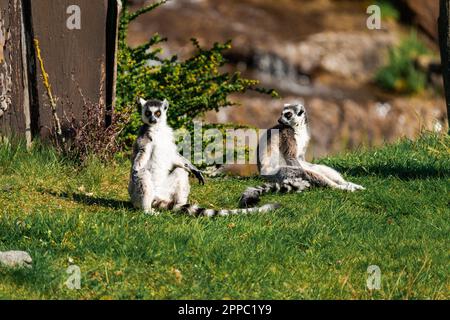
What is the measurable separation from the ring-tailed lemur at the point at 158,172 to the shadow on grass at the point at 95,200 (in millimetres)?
237

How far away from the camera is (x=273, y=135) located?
10281 mm

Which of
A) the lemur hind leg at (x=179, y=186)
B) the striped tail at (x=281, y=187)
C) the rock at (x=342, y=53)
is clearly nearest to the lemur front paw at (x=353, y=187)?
the striped tail at (x=281, y=187)

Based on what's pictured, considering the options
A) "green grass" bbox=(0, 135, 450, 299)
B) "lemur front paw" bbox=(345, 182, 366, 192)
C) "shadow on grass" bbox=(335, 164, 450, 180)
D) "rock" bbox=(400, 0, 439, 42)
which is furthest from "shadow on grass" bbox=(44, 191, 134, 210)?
"rock" bbox=(400, 0, 439, 42)

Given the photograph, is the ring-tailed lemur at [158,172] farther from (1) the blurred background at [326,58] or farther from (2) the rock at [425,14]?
(2) the rock at [425,14]

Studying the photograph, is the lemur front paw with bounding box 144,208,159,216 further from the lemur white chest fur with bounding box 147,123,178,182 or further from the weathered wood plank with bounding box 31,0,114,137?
the weathered wood plank with bounding box 31,0,114,137

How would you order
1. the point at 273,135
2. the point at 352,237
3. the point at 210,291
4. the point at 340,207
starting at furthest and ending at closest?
the point at 273,135 < the point at 340,207 < the point at 352,237 < the point at 210,291

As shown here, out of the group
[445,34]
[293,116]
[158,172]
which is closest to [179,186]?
[158,172]

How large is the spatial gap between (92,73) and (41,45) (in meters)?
0.66

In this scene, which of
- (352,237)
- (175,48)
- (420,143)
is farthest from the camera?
(175,48)

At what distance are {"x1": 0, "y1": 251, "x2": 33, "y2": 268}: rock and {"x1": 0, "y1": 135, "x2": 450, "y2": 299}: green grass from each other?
7cm

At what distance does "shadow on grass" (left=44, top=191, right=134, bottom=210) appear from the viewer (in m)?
8.84

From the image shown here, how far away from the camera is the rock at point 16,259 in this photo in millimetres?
6625

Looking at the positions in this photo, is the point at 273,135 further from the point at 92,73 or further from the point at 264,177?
the point at 92,73

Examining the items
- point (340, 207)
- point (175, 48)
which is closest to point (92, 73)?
point (340, 207)
